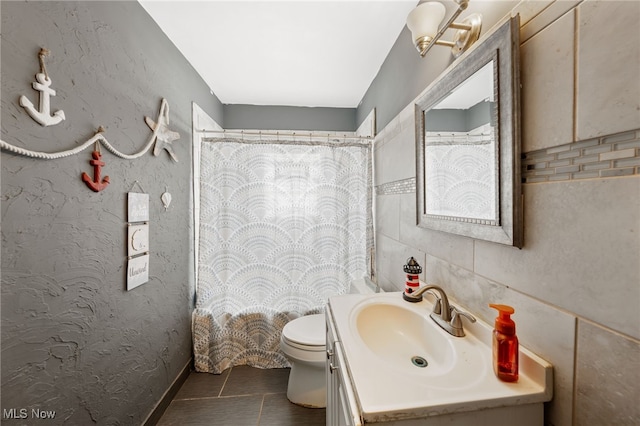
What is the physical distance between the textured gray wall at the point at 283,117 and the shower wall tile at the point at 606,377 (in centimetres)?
252

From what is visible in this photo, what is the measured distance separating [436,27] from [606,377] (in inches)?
45.6

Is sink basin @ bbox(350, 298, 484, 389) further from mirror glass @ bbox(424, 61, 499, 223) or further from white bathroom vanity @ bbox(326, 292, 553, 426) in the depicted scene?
mirror glass @ bbox(424, 61, 499, 223)

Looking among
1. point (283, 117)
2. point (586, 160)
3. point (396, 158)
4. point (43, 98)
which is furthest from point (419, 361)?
point (283, 117)

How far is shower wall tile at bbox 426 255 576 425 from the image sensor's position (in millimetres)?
579

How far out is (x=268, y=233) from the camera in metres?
1.92

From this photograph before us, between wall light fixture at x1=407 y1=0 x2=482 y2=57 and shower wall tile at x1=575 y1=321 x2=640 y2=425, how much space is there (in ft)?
2.98

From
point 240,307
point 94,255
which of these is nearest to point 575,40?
point 94,255

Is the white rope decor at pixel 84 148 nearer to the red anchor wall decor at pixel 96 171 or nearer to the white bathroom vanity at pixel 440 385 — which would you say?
the red anchor wall decor at pixel 96 171

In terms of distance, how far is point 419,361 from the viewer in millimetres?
889

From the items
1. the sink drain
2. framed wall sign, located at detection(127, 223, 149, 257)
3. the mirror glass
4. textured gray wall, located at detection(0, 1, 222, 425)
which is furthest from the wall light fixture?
framed wall sign, located at detection(127, 223, 149, 257)

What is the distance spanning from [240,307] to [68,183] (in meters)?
1.35

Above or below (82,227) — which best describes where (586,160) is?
above

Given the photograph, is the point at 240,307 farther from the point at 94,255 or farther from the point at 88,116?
the point at 88,116

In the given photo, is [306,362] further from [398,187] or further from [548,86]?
[548,86]
